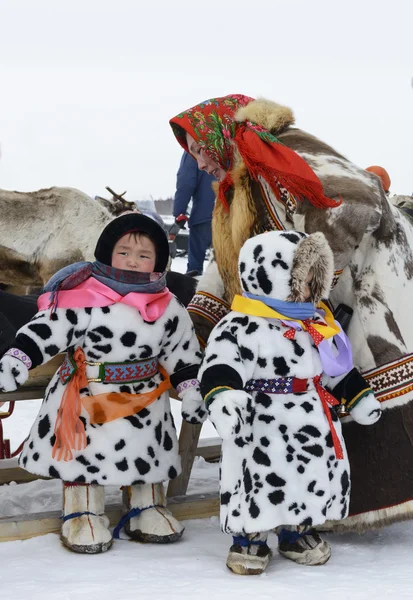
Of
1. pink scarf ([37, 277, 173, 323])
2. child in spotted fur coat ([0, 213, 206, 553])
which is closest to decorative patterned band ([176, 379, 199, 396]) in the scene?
child in spotted fur coat ([0, 213, 206, 553])

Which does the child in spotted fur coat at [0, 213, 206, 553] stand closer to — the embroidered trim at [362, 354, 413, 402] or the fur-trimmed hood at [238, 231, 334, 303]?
the fur-trimmed hood at [238, 231, 334, 303]

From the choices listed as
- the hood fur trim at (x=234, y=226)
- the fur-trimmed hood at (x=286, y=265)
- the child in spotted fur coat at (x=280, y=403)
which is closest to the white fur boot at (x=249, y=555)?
the child in spotted fur coat at (x=280, y=403)

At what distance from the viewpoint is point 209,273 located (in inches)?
101

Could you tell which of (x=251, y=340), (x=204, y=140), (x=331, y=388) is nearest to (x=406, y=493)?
(x=331, y=388)

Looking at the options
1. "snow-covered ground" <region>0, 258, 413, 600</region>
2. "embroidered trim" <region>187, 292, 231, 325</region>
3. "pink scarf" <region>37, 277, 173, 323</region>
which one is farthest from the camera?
"embroidered trim" <region>187, 292, 231, 325</region>

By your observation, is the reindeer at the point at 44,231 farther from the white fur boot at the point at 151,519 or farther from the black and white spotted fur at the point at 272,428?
the black and white spotted fur at the point at 272,428

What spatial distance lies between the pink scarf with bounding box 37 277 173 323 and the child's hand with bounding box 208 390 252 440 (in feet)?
1.35

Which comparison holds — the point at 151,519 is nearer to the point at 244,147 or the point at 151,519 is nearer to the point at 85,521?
the point at 85,521

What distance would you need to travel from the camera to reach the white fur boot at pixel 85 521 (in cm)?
207

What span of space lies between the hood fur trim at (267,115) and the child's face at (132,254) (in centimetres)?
50

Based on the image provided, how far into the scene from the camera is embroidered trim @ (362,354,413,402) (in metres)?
2.22

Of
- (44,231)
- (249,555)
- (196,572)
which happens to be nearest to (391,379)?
(249,555)

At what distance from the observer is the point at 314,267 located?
2031 millimetres

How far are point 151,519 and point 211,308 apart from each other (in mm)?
683
